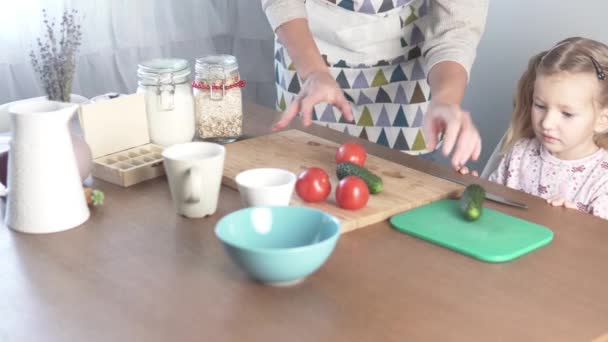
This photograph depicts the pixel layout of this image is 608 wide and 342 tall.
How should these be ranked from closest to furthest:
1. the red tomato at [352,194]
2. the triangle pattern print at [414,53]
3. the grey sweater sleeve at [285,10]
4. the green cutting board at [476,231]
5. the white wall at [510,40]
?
the green cutting board at [476,231], the red tomato at [352,194], the grey sweater sleeve at [285,10], the triangle pattern print at [414,53], the white wall at [510,40]

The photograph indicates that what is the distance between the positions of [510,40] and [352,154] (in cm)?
123

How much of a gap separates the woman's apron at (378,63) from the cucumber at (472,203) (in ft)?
2.37

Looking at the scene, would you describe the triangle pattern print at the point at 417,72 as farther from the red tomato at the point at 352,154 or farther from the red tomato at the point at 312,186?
the red tomato at the point at 312,186

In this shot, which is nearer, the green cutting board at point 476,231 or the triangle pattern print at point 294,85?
the green cutting board at point 476,231

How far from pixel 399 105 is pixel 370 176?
0.70m

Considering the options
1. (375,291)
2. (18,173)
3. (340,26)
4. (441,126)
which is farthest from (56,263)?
(340,26)

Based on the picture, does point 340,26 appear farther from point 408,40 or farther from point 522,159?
point 522,159

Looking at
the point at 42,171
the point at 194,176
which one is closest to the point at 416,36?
the point at 194,176

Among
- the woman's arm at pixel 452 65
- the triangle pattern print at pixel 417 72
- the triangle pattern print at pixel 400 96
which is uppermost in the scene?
the woman's arm at pixel 452 65

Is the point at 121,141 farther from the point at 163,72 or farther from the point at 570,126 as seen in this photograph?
the point at 570,126

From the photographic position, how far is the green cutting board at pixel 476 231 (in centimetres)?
112

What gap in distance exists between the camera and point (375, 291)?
1.00 metres

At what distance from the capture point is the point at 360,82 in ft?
6.55

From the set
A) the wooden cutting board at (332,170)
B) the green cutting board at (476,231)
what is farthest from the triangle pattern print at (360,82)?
the green cutting board at (476,231)
